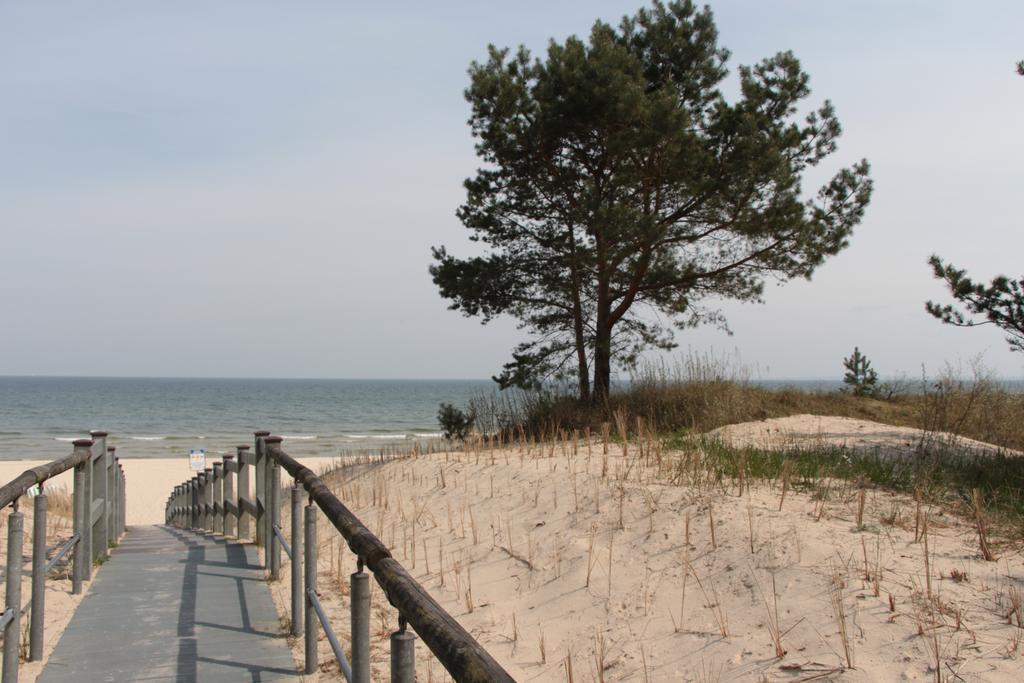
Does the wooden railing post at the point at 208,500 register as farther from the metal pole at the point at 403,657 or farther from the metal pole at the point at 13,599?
the metal pole at the point at 403,657

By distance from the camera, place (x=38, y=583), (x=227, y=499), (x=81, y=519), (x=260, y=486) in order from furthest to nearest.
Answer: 1. (x=227, y=499)
2. (x=260, y=486)
3. (x=81, y=519)
4. (x=38, y=583)

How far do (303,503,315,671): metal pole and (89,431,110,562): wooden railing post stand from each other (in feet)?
9.90

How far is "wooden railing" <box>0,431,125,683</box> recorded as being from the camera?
3918mm

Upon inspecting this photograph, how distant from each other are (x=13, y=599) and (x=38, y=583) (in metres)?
0.67

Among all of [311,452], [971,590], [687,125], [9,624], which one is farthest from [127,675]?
[311,452]

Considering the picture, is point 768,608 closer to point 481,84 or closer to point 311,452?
point 481,84

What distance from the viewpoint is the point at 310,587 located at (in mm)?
4504

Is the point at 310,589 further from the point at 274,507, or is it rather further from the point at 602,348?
the point at 602,348

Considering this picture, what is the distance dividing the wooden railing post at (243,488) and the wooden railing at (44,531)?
1122 mm

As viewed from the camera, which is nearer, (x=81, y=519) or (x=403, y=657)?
(x=403, y=657)

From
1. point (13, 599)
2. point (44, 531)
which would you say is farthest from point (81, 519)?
point (13, 599)

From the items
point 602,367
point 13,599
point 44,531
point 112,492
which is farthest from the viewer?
point 602,367

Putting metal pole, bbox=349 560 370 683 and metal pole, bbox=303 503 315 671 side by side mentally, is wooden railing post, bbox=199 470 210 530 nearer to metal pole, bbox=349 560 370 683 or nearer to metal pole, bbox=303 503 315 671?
metal pole, bbox=303 503 315 671

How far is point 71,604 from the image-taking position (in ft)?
18.6
